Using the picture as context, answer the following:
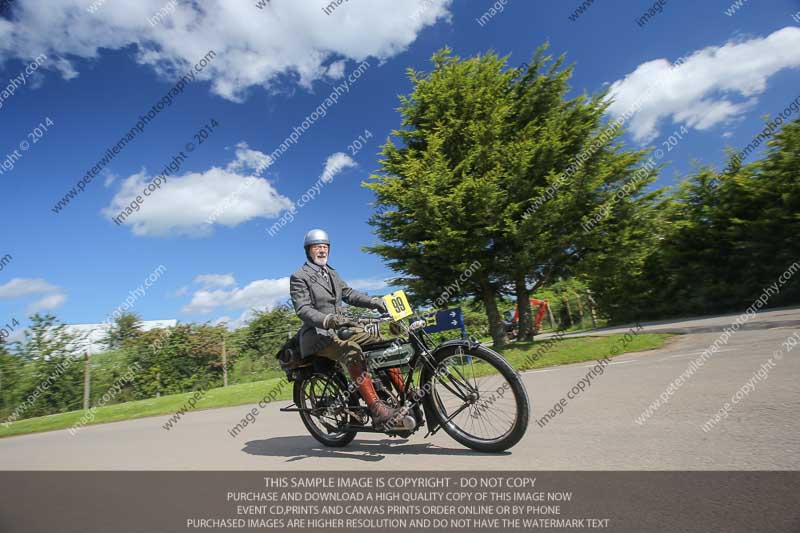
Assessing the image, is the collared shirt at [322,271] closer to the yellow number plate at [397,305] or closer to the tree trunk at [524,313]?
the yellow number plate at [397,305]

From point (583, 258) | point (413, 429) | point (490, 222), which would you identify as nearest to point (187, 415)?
point (413, 429)

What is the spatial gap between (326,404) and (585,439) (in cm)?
247

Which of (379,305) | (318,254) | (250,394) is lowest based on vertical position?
(250,394)

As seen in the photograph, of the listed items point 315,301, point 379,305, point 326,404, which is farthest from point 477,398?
point 315,301

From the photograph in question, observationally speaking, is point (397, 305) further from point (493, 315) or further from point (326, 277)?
point (493, 315)

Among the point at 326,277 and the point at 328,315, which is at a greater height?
the point at 326,277

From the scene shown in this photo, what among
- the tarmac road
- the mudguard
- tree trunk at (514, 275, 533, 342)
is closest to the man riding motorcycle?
the mudguard

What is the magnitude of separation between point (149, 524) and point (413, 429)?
1.92 metres

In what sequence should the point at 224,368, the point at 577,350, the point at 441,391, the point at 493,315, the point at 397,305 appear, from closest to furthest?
the point at 441,391 < the point at 397,305 < the point at 577,350 < the point at 493,315 < the point at 224,368

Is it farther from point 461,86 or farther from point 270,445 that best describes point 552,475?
point 461,86

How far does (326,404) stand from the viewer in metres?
4.12

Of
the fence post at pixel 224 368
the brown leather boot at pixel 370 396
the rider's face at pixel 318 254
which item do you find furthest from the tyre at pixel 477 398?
the fence post at pixel 224 368

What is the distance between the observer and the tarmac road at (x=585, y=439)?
107 inches

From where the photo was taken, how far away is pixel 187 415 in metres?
8.17
